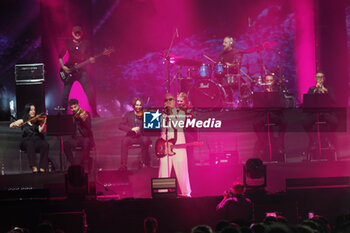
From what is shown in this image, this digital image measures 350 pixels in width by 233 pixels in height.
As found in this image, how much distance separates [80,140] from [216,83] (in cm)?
357

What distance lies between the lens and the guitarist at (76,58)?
10.4 m

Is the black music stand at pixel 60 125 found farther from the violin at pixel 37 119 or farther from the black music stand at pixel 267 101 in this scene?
the black music stand at pixel 267 101

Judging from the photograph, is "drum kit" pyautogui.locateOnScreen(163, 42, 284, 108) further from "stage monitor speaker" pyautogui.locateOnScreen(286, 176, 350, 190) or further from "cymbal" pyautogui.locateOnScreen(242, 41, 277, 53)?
"stage monitor speaker" pyautogui.locateOnScreen(286, 176, 350, 190)

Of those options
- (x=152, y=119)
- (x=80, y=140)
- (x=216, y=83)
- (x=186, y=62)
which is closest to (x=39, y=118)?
(x=80, y=140)

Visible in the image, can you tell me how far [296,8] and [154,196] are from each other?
276 inches

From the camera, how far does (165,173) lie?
8.72 m

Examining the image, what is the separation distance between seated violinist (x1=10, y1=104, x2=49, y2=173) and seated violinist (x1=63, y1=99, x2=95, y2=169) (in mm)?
438

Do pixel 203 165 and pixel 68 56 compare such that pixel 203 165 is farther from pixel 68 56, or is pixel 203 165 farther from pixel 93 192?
pixel 68 56

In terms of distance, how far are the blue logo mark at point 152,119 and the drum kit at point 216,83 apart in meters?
2.03

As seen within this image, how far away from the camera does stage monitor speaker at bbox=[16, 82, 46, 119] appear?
30.9 ft

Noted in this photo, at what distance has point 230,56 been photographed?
11055 millimetres

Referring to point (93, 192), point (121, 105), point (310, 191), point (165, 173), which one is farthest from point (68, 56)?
point (310, 191)

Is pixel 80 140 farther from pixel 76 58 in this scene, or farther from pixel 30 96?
pixel 76 58

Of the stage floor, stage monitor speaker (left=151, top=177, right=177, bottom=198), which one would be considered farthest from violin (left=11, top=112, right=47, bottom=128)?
stage monitor speaker (left=151, top=177, right=177, bottom=198)
